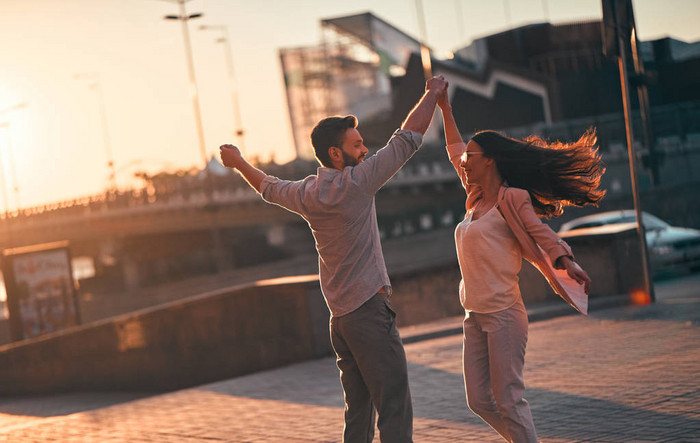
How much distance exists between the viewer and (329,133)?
4738mm

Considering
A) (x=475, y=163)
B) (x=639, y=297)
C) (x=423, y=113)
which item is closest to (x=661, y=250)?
(x=639, y=297)

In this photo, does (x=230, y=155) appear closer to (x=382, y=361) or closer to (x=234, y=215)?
(x=382, y=361)

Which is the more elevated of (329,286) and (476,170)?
(476,170)

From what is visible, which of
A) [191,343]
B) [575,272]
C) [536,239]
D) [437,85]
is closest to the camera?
[575,272]

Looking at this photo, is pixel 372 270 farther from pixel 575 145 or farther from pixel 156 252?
pixel 156 252

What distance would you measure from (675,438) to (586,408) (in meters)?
1.39

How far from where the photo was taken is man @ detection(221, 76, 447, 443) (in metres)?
4.68

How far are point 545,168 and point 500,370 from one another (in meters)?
1.00

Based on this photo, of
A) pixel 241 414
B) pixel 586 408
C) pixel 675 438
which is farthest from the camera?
pixel 241 414

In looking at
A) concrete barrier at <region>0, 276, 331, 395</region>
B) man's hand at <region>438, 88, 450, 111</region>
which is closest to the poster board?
concrete barrier at <region>0, 276, 331, 395</region>

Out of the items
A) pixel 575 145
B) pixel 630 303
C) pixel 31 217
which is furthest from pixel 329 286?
pixel 31 217

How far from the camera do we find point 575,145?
197 inches

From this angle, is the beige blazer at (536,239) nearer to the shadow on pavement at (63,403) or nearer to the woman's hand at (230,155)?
the woman's hand at (230,155)

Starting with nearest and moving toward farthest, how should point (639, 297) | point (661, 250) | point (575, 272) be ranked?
point (575, 272) → point (639, 297) → point (661, 250)
